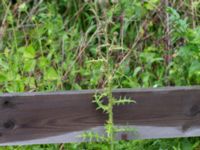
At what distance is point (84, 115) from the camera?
8.74 ft

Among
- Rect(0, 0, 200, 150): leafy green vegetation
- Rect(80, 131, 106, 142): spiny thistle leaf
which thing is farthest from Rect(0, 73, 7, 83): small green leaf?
Rect(80, 131, 106, 142): spiny thistle leaf

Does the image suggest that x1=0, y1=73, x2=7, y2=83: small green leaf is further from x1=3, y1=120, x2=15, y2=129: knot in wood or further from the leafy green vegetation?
x1=3, y1=120, x2=15, y2=129: knot in wood

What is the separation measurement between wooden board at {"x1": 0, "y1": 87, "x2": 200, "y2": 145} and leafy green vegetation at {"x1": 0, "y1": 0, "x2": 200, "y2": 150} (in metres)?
0.26

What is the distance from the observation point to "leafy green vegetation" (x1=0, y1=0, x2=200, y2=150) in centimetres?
309

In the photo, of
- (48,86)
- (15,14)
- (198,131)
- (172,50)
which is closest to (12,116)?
(48,86)

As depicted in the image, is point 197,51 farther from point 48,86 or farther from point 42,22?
point 42,22

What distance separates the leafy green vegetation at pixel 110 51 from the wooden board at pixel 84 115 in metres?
0.26

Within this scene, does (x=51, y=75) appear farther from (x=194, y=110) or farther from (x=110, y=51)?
(x=194, y=110)

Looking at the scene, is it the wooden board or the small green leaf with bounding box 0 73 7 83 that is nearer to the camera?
the wooden board

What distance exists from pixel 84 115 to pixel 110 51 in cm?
73

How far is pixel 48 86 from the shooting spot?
3.36 metres

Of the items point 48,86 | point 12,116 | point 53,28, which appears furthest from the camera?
point 53,28

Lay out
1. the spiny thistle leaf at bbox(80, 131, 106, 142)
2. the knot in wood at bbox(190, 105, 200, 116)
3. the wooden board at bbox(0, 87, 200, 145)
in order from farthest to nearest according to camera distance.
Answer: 1. the knot in wood at bbox(190, 105, 200, 116)
2. the wooden board at bbox(0, 87, 200, 145)
3. the spiny thistle leaf at bbox(80, 131, 106, 142)

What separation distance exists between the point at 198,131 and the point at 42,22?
1.74m
